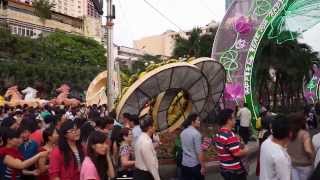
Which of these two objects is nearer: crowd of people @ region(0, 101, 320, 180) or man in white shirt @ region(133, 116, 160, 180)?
crowd of people @ region(0, 101, 320, 180)

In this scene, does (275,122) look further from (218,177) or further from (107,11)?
(107,11)

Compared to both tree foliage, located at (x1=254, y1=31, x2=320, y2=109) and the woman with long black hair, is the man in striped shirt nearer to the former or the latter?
the woman with long black hair

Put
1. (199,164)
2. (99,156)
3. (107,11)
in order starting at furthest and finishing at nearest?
(107,11) → (199,164) → (99,156)

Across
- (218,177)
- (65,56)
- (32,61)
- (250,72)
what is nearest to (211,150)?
(218,177)

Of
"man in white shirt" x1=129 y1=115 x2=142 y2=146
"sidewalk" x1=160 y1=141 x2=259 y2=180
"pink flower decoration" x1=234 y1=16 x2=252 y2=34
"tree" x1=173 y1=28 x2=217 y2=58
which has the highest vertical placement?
"tree" x1=173 y1=28 x2=217 y2=58

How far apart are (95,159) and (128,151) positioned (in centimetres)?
173

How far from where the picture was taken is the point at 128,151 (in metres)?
7.51

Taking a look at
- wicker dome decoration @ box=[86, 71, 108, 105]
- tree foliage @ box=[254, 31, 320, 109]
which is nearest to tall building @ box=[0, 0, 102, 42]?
wicker dome decoration @ box=[86, 71, 108, 105]

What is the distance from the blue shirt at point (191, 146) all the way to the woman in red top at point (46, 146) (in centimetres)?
220

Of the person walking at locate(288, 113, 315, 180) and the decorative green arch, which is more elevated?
the decorative green arch

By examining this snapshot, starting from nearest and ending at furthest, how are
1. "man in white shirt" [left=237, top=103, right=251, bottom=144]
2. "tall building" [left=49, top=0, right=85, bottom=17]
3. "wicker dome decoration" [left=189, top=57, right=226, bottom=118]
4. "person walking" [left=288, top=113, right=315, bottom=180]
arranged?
1. "person walking" [left=288, top=113, right=315, bottom=180]
2. "wicker dome decoration" [left=189, top=57, right=226, bottom=118]
3. "man in white shirt" [left=237, top=103, right=251, bottom=144]
4. "tall building" [left=49, top=0, right=85, bottom=17]

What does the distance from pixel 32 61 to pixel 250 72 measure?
3238 centimetres

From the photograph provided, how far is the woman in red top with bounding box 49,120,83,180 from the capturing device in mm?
6008

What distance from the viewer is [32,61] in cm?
4991
